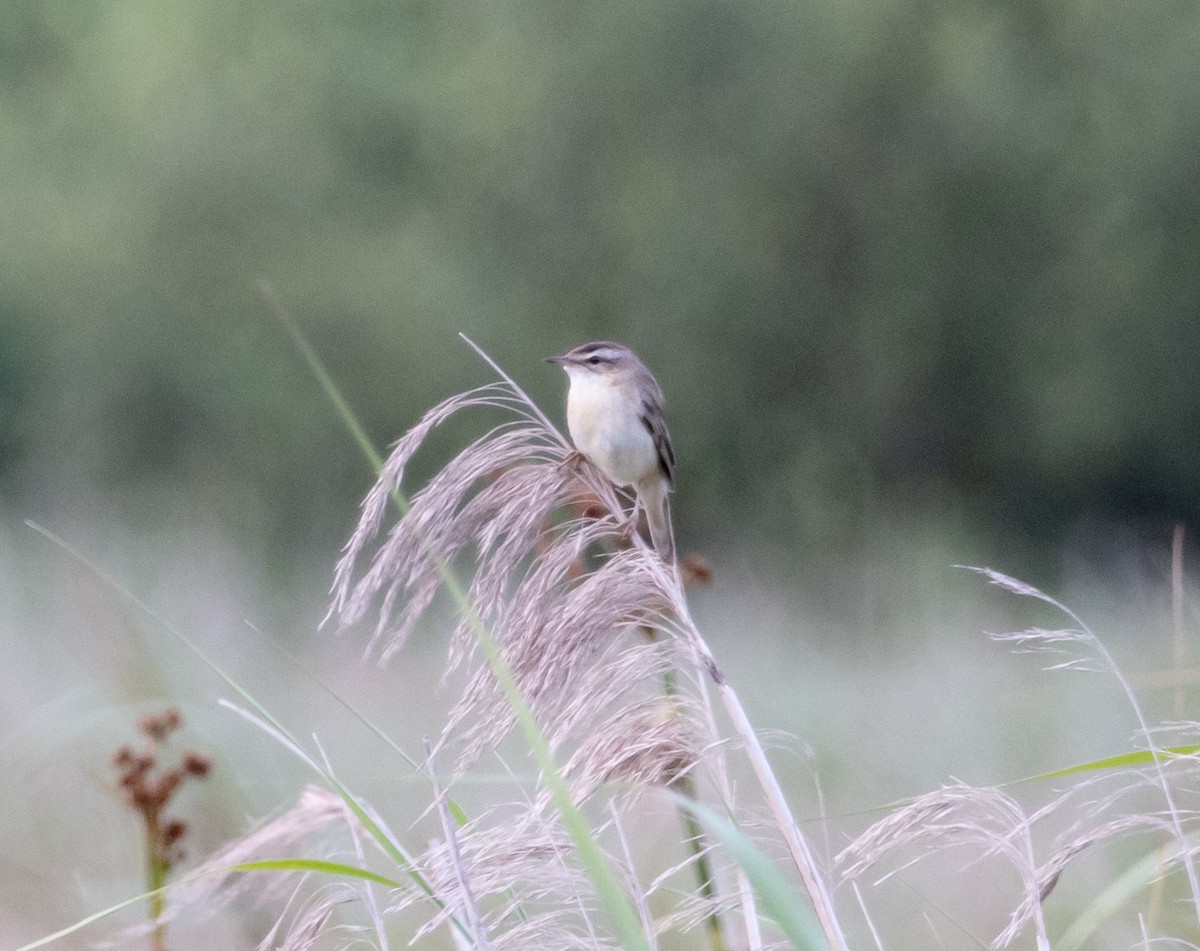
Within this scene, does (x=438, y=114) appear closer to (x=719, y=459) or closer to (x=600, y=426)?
(x=719, y=459)

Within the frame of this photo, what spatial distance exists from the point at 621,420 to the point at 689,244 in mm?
13348

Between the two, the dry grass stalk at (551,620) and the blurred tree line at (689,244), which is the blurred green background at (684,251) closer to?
the blurred tree line at (689,244)

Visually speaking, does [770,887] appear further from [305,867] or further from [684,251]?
[684,251]

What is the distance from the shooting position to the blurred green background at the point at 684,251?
16.7 metres

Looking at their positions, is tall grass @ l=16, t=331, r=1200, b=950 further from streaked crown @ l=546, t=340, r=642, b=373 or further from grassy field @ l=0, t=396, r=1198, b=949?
streaked crown @ l=546, t=340, r=642, b=373

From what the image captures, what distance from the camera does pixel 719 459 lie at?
58.2ft

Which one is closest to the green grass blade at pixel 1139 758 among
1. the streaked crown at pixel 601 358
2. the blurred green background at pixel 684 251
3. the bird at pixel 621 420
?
the bird at pixel 621 420

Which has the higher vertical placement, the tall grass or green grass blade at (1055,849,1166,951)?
the tall grass

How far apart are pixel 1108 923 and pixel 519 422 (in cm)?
179

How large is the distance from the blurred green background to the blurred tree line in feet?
0.15

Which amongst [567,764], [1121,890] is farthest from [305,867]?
[1121,890]

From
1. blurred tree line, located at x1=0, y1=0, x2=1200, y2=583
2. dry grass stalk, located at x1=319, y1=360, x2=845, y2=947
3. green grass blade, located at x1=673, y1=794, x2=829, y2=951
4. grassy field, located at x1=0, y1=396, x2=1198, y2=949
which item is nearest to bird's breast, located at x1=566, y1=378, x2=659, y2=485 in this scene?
grassy field, located at x1=0, y1=396, x2=1198, y2=949

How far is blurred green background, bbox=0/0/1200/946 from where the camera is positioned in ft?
54.6

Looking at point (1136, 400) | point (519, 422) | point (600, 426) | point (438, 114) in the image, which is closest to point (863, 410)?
point (1136, 400)
